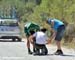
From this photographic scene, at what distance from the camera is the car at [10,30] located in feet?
102

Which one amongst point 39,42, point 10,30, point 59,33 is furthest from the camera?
point 10,30

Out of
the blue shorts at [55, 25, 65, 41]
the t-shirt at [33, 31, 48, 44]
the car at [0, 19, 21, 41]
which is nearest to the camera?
the t-shirt at [33, 31, 48, 44]

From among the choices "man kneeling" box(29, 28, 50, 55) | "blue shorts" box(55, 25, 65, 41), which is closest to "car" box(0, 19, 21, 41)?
"blue shorts" box(55, 25, 65, 41)

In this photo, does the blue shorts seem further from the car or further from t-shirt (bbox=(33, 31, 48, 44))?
the car

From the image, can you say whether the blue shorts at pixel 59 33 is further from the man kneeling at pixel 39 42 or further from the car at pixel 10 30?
the car at pixel 10 30

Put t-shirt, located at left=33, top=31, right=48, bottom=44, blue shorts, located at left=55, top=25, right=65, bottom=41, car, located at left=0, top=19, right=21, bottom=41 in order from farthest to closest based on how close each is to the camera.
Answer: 1. car, located at left=0, top=19, right=21, bottom=41
2. blue shorts, located at left=55, top=25, right=65, bottom=41
3. t-shirt, located at left=33, top=31, right=48, bottom=44

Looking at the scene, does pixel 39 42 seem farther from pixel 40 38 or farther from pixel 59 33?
pixel 59 33

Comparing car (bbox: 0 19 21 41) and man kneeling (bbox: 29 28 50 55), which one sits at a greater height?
man kneeling (bbox: 29 28 50 55)

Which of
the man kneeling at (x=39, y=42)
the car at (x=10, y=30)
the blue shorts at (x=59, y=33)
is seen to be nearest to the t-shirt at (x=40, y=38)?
the man kneeling at (x=39, y=42)

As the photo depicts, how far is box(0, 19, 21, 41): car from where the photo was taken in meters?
31.1

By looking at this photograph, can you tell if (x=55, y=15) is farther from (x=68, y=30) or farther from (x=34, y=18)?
(x=34, y=18)

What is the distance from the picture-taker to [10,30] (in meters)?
31.2

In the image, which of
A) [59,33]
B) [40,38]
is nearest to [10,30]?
[59,33]

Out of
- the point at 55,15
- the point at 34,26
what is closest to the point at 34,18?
the point at 55,15
